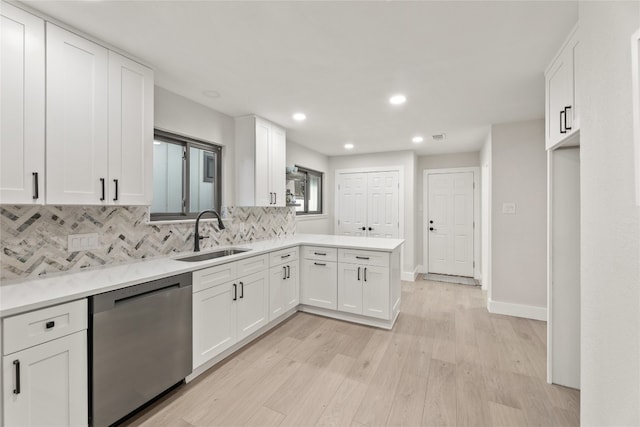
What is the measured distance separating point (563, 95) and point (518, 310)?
268 cm

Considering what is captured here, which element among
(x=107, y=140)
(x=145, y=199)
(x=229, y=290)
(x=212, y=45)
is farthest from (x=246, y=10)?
(x=229, y=290)

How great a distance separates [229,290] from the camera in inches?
95.3

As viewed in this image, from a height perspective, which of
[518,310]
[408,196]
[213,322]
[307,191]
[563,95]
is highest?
[563,95]

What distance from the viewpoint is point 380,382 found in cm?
213

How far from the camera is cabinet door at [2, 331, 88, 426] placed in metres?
1.24

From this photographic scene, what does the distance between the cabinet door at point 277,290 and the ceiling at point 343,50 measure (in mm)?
1863

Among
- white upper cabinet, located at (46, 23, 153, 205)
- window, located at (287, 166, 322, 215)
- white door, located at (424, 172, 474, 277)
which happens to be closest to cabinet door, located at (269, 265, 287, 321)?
white upper cabinet, located at (46, 23, 153, 205)

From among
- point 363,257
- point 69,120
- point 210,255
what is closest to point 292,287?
point 363,257

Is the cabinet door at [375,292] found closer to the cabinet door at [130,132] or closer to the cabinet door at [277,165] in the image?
the cabinet door at [277,165]

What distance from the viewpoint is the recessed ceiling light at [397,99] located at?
107 inches

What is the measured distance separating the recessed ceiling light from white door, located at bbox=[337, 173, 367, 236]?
2.66 m

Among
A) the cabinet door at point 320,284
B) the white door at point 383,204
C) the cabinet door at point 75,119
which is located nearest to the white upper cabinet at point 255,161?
the cabinet door at point 320,284

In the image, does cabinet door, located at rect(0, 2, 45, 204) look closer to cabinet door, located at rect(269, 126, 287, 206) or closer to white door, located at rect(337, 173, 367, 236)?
cabinet door, located at rect(269, 126, 287, 206)

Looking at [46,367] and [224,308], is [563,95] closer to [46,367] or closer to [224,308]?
[224,308]
